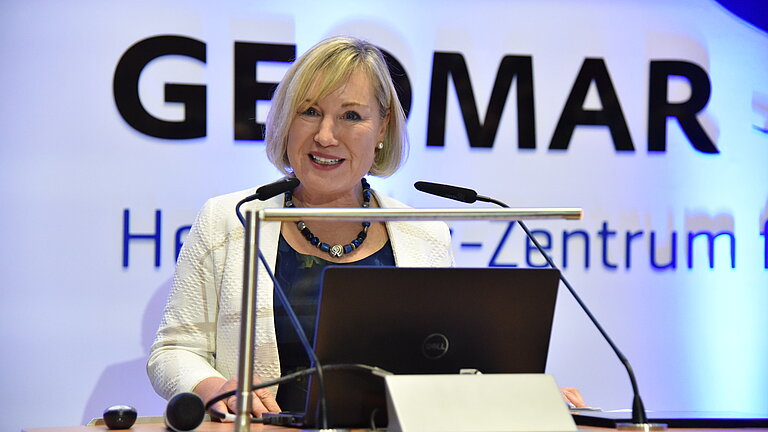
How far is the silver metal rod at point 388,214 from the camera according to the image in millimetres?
1486

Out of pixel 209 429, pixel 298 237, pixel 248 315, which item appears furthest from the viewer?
pixel 298 237

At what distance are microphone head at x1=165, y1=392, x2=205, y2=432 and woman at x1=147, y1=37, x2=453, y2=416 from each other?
66 cm

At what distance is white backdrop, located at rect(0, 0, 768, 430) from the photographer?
350cm

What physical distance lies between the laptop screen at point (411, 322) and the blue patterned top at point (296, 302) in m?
0.84

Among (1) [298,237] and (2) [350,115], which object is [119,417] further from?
(2) [350,115]

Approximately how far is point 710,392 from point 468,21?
188 centimetres

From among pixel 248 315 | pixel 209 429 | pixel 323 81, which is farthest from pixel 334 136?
pixel 248 315

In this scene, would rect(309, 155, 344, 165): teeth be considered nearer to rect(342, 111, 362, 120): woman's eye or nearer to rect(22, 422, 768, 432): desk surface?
rect(342, 111, 362, 120): woman's eye

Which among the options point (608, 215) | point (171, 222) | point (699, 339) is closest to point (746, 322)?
point (699, 339)

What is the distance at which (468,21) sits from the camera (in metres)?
3.88

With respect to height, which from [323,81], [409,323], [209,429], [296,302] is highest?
[323,81]

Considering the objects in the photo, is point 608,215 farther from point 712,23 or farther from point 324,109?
point 324,109

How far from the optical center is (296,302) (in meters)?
2.52

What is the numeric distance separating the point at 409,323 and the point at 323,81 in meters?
1.11
